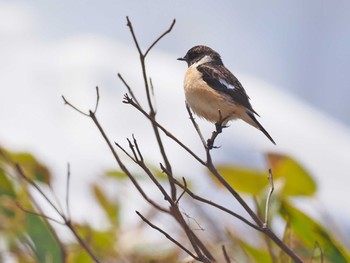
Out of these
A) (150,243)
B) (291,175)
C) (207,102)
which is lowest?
(150,243)

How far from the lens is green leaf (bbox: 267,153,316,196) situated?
200cm

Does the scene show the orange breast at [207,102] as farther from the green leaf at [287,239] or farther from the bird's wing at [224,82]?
the green leaf at [287,239]

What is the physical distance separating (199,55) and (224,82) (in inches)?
8.4

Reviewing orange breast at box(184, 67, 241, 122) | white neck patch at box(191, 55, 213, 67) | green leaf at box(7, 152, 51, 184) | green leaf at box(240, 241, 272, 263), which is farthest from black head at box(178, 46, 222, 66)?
green leaf at box(7, 152, 51, 184)

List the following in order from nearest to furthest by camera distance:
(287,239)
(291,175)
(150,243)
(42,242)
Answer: (287,239), (42,242), (291,175), (150,243)

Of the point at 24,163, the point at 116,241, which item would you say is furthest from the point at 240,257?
the point at 24,163

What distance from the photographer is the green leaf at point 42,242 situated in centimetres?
183

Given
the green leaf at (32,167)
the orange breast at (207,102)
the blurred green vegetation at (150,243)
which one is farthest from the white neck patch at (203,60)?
the green leaf at (32,167)

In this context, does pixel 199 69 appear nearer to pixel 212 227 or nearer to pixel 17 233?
pixel 212 227

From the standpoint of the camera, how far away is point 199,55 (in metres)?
1.92

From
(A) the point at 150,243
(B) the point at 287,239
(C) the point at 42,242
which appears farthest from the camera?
(A) the point at 150,243

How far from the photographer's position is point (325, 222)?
1937mm

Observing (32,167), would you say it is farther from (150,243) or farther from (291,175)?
(291,175)

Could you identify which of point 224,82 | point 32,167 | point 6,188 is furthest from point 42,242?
point 224,82
